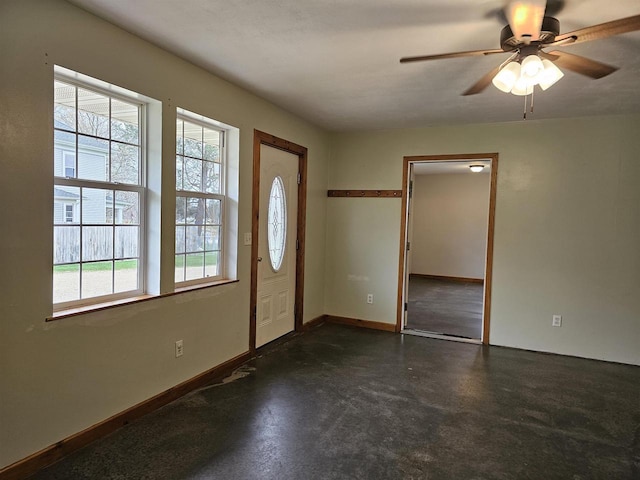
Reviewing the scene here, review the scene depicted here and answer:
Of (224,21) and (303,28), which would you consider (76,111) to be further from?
(303,28)

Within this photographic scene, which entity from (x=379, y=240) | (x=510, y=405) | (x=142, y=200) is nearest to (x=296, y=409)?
(x=510, y=405)

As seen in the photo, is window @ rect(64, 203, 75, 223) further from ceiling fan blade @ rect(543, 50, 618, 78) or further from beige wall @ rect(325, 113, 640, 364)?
beige wall @ rect(325, 113, 640, 364)

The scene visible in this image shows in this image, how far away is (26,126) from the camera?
1.93m

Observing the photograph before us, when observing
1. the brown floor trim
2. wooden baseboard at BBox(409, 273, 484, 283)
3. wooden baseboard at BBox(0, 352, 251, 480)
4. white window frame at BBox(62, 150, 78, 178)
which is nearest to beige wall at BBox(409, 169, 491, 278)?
wooden baseboard at BBox(409, 273, 484, 283)

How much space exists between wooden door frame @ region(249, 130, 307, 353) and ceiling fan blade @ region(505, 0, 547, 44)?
7.55ft

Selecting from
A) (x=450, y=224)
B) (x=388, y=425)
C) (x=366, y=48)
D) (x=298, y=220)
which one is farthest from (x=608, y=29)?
(x=450, y=224)

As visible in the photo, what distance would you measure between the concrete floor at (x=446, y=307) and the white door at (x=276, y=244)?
66.7 inches

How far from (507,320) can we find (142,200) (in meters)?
3.77

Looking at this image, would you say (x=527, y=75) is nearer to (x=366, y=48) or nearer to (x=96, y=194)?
(x=366, y=48)

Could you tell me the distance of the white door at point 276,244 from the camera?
12.9 ft

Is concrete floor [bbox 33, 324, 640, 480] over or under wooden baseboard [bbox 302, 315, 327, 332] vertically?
under

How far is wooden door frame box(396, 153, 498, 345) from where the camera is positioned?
4336 mm

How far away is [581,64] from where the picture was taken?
6.84 feet

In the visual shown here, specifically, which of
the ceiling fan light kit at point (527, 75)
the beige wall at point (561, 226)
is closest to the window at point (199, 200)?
the ceiling fan light kit at point (527, 75)
